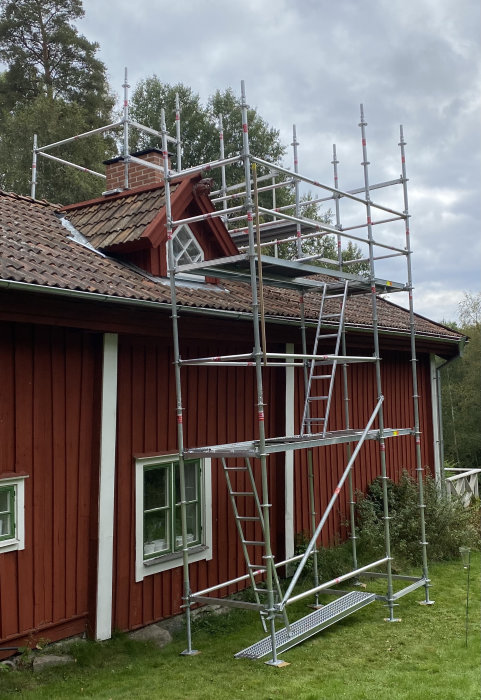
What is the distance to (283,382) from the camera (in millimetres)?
9867

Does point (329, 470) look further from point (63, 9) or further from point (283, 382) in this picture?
point (63, 9)

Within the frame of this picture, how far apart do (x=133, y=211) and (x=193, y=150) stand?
69.5ft

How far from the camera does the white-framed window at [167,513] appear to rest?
7724mm

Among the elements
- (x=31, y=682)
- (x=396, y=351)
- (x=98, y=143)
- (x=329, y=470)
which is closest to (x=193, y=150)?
(x=98, y=143)

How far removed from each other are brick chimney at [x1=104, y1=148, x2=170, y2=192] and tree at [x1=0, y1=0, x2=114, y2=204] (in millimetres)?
12021

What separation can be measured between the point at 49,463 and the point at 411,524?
597 cm

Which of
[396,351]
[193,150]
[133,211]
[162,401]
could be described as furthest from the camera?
[193,150]

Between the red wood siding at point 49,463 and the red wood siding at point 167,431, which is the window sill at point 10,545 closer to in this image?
the red wood siding at point 49,463

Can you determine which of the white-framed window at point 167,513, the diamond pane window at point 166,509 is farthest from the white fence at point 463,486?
the diamond pane window at point 166,509

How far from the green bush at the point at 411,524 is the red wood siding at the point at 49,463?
465 cm

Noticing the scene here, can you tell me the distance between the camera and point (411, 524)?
10766mm

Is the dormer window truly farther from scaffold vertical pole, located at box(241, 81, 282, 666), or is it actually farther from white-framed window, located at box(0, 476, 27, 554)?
white-framed window, located at box(0, 476, 27, 554)

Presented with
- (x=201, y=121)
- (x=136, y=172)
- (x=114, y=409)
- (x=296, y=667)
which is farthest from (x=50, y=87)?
(x=296, y=667)

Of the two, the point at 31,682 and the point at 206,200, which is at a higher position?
the point at 206,200
